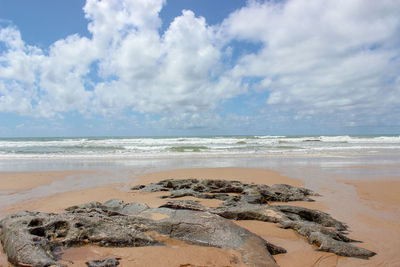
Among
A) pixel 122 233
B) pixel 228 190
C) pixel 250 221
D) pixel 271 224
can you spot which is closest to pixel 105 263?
pixel 122 233

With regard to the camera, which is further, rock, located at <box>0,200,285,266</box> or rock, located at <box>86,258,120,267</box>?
rock, located at <box>0,200,285,266</box>

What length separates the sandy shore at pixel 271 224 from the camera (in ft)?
10.9

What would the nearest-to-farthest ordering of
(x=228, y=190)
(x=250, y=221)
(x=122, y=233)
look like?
(x=122, y=233) < (x=250, y=221) < (x=228, y=190)

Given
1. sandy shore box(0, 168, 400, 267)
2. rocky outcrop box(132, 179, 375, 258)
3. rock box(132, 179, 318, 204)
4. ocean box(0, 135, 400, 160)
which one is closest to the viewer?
sandy shore box(0, 168, 400, 267)

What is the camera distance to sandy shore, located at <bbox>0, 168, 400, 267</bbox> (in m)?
3.33

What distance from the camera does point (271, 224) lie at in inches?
192

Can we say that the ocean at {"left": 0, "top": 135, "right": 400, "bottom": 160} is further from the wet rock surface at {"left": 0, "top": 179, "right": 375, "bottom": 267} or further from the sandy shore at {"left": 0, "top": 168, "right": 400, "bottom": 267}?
the wet rock surface at {"left": 0, "top": 179, "right": 375, "bottom": 267}

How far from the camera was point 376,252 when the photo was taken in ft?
12.9

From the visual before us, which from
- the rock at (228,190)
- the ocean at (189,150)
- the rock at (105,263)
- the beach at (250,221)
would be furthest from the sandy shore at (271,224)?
the ocean at (189,150)

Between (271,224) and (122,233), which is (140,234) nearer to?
(122,233)

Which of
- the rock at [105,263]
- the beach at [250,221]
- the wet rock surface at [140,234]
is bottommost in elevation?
the beach at [250,221]

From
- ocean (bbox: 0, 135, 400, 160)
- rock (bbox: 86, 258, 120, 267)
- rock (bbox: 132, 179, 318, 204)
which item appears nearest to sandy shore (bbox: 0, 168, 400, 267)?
rock (bbox: 86, 258, 120, 267)

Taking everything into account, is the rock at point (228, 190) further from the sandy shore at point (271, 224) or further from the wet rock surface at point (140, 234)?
the wet rock surface at point (140, 234)

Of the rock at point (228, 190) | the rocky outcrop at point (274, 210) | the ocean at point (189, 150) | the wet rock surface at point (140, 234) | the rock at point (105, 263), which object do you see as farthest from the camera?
the ocean at point (189, 150)
